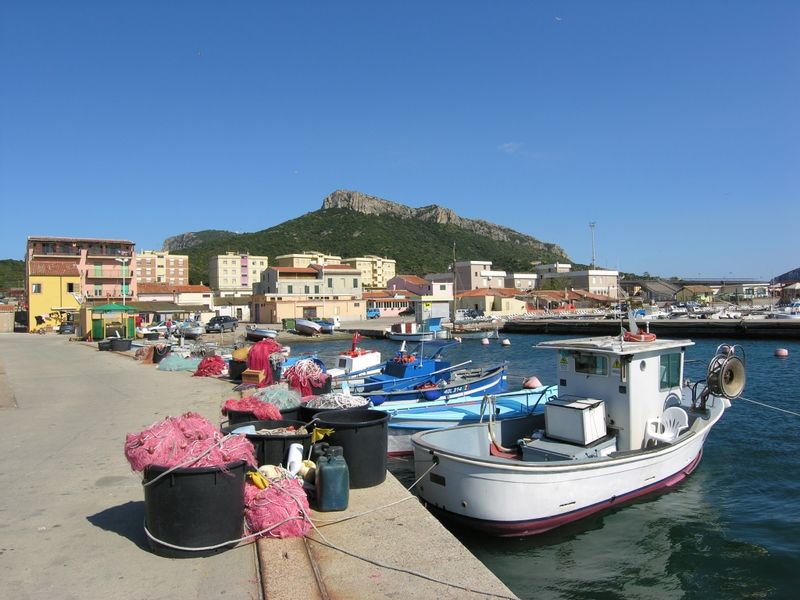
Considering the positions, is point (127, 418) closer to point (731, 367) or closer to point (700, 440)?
point (700, 440)

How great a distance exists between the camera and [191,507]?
493 centimetres

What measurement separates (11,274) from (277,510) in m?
165

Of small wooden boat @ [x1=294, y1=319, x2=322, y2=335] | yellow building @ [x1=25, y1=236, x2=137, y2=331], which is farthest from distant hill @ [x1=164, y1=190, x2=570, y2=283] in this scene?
small wooden boat @ [x1=294, y1=319, x2=322, y2=335]

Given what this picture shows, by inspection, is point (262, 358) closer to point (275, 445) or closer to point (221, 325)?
point (275, 445)

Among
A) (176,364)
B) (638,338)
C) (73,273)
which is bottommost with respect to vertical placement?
(176,364)

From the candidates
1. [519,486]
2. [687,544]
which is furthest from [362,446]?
[687,544]

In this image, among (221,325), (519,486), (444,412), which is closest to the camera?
(519,486)

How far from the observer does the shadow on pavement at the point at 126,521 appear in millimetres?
5423

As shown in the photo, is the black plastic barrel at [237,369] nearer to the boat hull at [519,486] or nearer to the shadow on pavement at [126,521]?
the boat hull at [519,486]

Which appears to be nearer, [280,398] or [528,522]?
[528,522]

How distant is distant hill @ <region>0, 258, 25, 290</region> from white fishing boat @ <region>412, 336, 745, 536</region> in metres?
145

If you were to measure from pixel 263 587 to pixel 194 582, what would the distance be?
1.93ft

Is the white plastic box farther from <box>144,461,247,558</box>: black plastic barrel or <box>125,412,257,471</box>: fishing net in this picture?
<box>144,461,247,558</box>: black plastic barrel

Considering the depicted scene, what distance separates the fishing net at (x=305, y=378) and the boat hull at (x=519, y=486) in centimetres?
426
